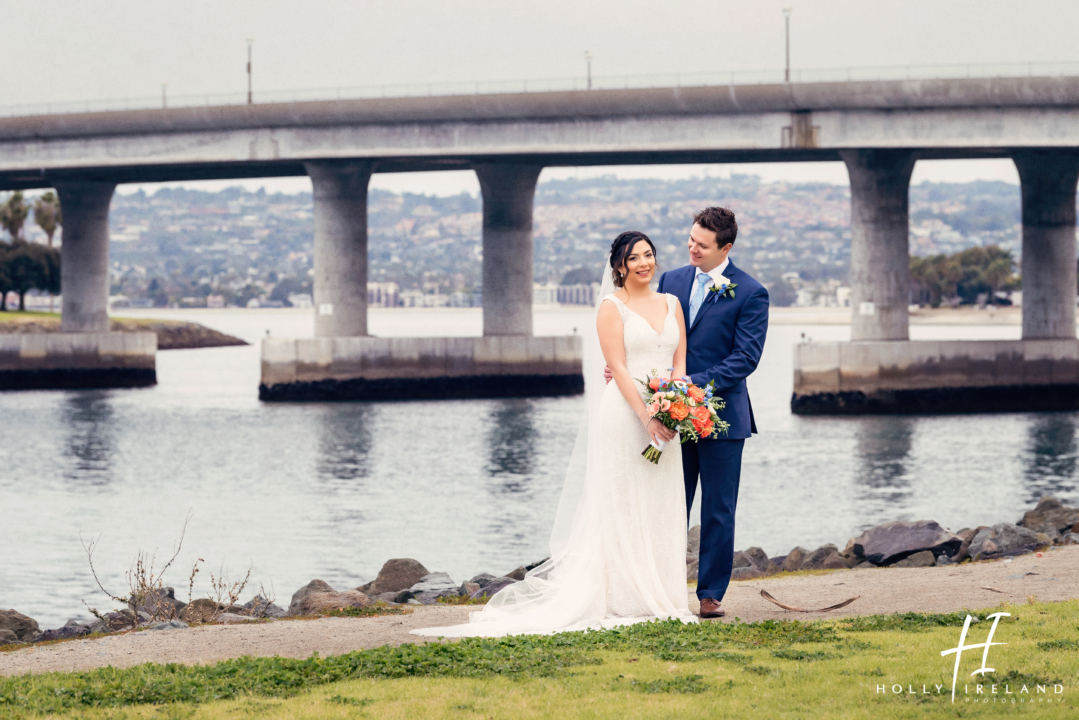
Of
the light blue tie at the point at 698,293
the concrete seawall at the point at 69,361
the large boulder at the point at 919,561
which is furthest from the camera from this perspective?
the concrete seawall at the point at 69,361

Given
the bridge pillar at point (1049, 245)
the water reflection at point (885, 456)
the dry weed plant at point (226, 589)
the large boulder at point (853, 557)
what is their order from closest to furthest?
the dry weed plant at point (226, 589) < the large boulder at point (853, 557) < the water reflection at point (885, 456) < the bridge pillar at point (1049, 245)

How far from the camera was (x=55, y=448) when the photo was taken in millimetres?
34375

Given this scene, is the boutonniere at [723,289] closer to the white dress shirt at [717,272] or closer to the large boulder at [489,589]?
the white dress shirt at [717,272]

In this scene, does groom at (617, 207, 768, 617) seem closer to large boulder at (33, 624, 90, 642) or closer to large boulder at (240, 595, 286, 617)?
large boulder at (240, 595, 286, 617)

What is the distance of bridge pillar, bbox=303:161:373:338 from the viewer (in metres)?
47.2

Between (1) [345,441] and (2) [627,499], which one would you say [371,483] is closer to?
(1) [345,441]

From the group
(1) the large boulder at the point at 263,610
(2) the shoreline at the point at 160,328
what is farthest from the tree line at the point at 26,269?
(1) the large boulder at the point at 263,610

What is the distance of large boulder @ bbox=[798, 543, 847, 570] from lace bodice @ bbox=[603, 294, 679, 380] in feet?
21.3

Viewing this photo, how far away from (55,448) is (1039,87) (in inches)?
1098

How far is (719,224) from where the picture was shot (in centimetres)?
864

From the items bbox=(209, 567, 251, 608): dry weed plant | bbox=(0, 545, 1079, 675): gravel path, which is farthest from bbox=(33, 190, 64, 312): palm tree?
bbox=(0, 545, 1079, 675): gravel path

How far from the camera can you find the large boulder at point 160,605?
1195 centimetres

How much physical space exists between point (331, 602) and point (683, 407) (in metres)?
4.67

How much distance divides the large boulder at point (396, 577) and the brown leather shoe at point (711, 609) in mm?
6002
